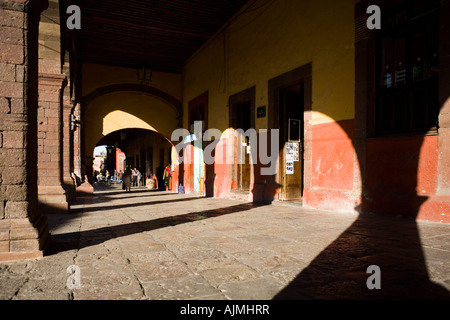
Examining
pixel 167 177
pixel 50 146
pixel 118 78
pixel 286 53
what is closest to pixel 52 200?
pixel 50 146

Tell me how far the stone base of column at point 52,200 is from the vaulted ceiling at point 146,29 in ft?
16.7

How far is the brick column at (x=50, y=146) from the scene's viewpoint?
5.82 metres

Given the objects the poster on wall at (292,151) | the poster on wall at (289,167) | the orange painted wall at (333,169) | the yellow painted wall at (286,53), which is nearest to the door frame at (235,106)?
the yellow painted wall at (286,53)

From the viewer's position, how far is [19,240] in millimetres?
2746

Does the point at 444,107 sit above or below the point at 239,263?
above

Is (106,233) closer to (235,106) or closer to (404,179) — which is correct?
(404,179)

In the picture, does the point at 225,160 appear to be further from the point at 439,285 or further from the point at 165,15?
the point at 439,285

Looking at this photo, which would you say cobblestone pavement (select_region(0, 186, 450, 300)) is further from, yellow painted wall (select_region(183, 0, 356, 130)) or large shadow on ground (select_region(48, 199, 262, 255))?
yellow painted wall (select_region(183, 0, 356, 130))

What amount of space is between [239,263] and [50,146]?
4.87 meters

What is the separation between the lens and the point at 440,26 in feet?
14.3

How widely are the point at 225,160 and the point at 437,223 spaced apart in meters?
A: 6.39

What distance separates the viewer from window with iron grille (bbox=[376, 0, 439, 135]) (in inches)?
183

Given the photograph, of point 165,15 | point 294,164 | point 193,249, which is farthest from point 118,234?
point 165,15

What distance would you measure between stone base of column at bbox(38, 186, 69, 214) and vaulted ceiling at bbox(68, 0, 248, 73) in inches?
200
